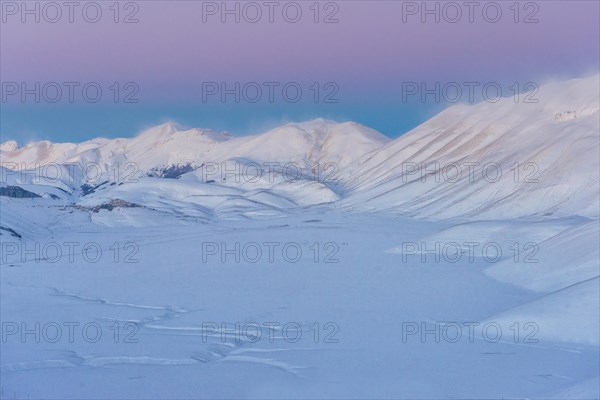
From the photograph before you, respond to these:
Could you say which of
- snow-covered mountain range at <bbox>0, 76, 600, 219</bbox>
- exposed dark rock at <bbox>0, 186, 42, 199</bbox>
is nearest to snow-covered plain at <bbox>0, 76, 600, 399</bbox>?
exposed dark rock at <bbox>0, 186, 42, 199</bbox>

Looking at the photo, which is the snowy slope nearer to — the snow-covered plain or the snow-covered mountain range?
the snow-covered mountain range

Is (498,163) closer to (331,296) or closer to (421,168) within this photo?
(421,168)

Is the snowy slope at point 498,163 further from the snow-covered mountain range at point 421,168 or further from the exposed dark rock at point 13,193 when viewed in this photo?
the exposed dark rock at point 13,193

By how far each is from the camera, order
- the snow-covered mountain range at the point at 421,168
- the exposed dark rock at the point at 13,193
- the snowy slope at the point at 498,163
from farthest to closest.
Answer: the exposed dark rock at the point at 13,193, the snow-covered mountain range at the point at 421,168, the snowy slope at the point at 498,163

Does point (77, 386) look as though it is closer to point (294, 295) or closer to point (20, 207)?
point (294, 295)

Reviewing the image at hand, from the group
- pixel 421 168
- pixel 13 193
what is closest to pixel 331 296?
pixel 13 193

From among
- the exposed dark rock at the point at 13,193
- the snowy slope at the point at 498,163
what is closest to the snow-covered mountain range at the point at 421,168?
the snowy slope at the point at 498,163

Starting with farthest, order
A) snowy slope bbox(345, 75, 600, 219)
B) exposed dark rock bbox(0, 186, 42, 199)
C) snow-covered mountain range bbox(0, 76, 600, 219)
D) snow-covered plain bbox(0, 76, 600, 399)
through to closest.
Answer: exposed dark rock bbox(0, 186, 42, 199) < snow-covered mountain range bbox(0, 76, 600, 219) < snowy slope bbox(345, 75, 600, 219) < snow-covered plain bbox(0, 76, 600, 399)

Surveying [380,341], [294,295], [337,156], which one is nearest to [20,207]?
[294,295]
